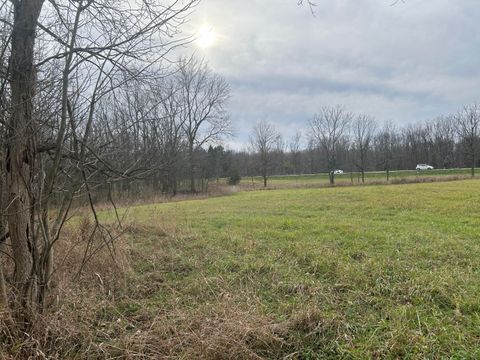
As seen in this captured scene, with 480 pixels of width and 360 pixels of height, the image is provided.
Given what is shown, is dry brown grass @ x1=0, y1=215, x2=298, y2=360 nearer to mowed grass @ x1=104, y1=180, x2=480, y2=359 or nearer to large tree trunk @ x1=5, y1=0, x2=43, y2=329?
mowed grass @ x1=104, y1=180, x2=480, y2=359

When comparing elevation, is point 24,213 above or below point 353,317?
above

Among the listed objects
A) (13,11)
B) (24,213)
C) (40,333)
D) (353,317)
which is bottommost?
(353,317)

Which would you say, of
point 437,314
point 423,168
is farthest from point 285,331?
point 423,168

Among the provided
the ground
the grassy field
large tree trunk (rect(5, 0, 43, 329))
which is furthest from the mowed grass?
the grassy field

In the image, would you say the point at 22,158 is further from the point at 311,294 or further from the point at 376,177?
the point at 376,177

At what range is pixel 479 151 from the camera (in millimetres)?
45375

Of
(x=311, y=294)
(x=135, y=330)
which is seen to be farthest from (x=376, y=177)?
(x=135, y=330)

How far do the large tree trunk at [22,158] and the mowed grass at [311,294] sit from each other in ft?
3.29

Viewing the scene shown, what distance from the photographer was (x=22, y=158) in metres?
3.02

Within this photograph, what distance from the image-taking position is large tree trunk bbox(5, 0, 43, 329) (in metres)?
2.90

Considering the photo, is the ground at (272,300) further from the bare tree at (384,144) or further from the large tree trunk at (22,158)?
the bare tree at (384,144)

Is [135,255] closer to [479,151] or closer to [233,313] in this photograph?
[233,313]

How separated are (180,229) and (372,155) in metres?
57.4

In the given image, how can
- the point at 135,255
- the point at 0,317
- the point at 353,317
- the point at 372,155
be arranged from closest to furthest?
the point at 0,317
the point at 353,317
the point at 135,255
the point at 372,155
